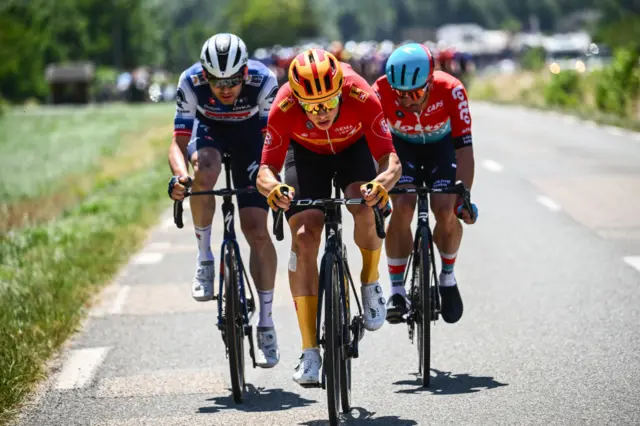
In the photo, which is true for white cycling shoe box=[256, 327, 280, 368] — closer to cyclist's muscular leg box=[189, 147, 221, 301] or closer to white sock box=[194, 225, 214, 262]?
cyclist's muscular leg box=[189, 147, 221, 301]

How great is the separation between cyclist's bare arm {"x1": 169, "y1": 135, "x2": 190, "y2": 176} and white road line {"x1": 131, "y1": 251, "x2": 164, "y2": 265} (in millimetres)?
4972

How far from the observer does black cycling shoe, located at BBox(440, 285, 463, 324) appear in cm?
805

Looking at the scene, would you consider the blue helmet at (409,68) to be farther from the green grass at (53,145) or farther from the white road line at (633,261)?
the green grass at (53,145)

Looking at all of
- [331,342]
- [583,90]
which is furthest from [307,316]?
[583,90]

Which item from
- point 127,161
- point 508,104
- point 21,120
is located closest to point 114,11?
point 21,120

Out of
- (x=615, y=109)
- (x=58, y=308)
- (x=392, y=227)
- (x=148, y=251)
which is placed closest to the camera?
(x=392, y=227)

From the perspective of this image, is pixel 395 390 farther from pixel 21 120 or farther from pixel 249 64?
pixel 21 120

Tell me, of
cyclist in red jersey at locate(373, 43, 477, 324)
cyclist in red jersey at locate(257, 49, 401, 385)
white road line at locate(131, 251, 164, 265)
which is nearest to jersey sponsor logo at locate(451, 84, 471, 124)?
cyclist in red jersey at locate(373, 43, 477, 324)

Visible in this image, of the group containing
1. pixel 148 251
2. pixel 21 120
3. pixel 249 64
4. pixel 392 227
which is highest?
pixel 249 64

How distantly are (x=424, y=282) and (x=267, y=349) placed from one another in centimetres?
101

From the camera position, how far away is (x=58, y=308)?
388 inches

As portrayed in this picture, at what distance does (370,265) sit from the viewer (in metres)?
7.26

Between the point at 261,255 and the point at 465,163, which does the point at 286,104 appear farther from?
the point at 465,163

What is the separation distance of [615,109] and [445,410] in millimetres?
25107
